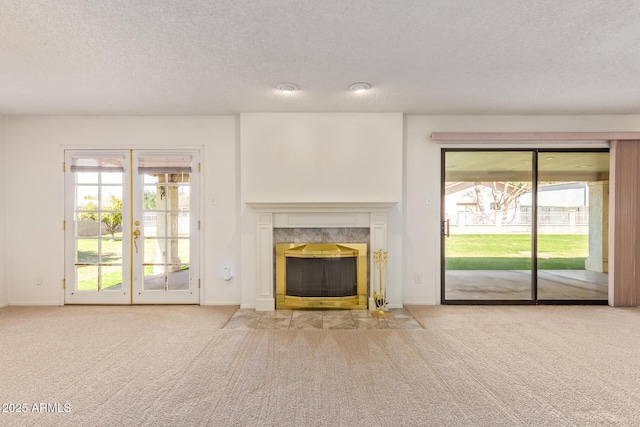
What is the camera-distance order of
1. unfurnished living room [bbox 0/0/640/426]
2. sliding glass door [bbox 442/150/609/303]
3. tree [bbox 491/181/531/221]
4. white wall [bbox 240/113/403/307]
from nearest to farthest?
unfurnished living room [bbox 0/0/640/426] → white wall [bbox 240/113/403/307] → sliding glass door [bbox 442/150/609/303] → tree [bbox 491/181/531/221]

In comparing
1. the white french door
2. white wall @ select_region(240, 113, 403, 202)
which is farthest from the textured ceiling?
the white french door

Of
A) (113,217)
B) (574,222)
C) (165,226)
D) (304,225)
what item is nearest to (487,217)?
(574,222)

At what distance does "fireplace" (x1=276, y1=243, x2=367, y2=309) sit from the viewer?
389cm

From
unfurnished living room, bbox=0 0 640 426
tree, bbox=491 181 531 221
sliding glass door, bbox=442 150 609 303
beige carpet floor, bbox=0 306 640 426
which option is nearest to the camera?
beige carpet floor, bbox=0 306 640 426

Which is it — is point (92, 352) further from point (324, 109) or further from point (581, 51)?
point (581, 51)

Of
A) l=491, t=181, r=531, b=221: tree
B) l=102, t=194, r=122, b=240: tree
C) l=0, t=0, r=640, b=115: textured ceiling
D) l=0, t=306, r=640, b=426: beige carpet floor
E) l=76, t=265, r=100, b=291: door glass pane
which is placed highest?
l=0, t=0, r=640, b=115: textured ceiling

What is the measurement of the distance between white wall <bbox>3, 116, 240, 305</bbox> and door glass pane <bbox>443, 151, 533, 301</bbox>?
2.84 metres

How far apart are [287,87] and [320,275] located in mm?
2148

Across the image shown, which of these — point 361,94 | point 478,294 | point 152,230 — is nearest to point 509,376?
point 478,294

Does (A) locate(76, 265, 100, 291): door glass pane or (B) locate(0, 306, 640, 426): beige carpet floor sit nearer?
(B) locate(0, 306, 640, 426): beige carpet floor

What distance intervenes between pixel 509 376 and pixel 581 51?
2.45 meters

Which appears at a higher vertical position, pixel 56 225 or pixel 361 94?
pixel 361 94

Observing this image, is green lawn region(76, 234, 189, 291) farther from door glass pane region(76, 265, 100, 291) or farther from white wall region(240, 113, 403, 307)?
white wall region(240, 113, 403, 307)

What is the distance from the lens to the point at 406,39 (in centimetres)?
226
